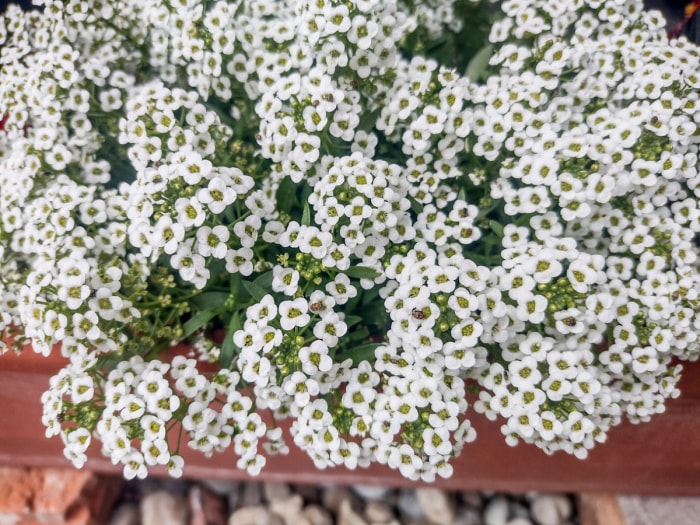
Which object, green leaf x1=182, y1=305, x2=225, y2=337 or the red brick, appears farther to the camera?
the red brick

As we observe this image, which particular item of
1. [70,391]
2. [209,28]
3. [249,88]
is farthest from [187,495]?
[209,28]

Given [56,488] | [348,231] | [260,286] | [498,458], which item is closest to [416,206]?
[348,231]

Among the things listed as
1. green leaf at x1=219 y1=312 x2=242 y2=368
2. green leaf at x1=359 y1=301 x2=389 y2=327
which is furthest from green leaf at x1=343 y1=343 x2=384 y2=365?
green leaf at x1=219 y1=312 x2=242 y2=368

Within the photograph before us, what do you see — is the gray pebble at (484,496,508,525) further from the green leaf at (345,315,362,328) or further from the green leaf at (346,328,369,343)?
the green leaf at (345,315,362,328)

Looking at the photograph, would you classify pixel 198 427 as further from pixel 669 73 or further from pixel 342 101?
pixel 669 73

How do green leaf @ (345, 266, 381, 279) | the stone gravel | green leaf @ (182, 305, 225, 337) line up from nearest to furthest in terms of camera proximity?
green leaf @ (345, 266, 381, 279), green leaf @ (182, 305, 225, 337), the stone gravel

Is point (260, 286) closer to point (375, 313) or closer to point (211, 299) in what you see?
point (211, 299)

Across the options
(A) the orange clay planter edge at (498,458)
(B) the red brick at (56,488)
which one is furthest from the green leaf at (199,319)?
(B) the red brick at (56,488)

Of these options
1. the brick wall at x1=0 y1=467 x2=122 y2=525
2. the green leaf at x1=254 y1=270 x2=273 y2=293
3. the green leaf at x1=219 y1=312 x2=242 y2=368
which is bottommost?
→ the brick wall at x1=0 y1=467 x2=122 y2=525
